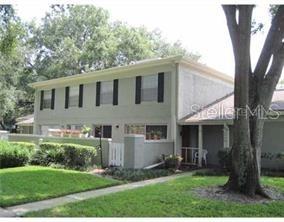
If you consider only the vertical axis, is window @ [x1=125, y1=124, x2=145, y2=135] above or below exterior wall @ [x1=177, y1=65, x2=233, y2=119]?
below

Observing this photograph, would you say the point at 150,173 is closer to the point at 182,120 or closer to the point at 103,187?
the point at 103,187

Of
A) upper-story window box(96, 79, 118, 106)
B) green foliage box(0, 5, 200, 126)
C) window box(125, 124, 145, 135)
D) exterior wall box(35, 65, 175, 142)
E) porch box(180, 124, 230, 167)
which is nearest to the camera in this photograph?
exterior wall box(35, 65, 175, 142)

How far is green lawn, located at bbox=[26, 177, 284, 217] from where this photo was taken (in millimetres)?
7059

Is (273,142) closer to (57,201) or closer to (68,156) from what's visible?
(68,156)

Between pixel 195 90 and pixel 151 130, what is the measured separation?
10.3 feet

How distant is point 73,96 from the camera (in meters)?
22.8

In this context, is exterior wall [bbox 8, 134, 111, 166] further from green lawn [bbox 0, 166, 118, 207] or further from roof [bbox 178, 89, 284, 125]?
roof [bbox 178, 89, 284, 125]

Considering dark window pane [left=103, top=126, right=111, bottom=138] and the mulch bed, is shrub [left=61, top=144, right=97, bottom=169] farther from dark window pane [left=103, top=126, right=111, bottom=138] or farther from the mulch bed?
the mulch bed

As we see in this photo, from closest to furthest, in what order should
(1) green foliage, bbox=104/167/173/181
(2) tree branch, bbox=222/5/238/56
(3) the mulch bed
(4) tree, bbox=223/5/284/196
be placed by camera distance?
1. (3) the mulch bed
2. (4) tree, bbox=223/5/284/196
3. (2) tree branch, bbox=222/5/238/56
4. (1) green foliage, bbox=104/167/173/181

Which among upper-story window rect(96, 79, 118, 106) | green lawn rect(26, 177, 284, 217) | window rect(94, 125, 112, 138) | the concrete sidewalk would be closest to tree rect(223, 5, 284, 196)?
green lawn rect(26, 177, 284, 217)

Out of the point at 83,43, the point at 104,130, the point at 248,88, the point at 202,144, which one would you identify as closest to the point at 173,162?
the point at 202,144

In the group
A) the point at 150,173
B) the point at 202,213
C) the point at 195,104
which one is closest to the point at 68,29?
the point at 195,104

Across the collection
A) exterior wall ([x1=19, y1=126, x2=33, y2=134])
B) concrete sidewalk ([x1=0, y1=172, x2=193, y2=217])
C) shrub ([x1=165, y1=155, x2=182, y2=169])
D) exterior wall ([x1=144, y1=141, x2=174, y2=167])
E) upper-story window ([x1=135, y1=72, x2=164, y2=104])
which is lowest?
concrete sidewalk ([x1=0, y1=172, x2=193, y2=217])

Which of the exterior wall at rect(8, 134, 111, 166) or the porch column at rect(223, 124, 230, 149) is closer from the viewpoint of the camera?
the porch column at rect(223, 124, 230, 149)
